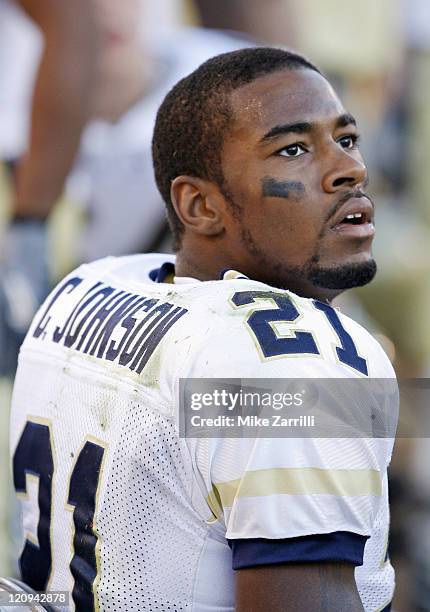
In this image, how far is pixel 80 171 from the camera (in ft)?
12.4

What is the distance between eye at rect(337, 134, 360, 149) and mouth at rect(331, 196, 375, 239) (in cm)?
14

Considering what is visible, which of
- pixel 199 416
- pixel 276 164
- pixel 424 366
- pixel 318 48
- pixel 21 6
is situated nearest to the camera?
pixel 199 416

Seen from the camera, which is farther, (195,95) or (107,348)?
(195,95)

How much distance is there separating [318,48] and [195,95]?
2495 millimetres

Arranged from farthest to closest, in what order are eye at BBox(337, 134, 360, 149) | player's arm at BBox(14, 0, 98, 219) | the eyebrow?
1. player's arm at BBox(14, 0, 98, 219)
2. eye at BBox(337, 134, 360, 149)
3. the eyebrow

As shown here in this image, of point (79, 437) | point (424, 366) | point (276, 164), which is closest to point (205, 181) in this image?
point (276, 164)

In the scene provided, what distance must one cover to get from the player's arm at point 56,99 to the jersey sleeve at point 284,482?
226 cm

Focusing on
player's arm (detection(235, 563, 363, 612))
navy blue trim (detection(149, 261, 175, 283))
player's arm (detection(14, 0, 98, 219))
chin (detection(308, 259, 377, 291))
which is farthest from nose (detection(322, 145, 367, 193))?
player's arm (detection(14, 0, 98, 219))

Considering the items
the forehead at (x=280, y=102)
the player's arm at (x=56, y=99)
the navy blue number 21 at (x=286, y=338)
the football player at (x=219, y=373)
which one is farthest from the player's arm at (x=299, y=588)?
the player's arm at (x=56, y=99)

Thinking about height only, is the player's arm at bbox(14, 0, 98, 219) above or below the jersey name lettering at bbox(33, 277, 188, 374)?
above

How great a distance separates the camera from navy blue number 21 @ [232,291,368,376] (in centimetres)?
154

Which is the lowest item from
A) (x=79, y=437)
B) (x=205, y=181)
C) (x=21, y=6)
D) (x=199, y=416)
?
(x=79, y=437)

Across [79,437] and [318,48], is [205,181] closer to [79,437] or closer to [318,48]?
[79,437]

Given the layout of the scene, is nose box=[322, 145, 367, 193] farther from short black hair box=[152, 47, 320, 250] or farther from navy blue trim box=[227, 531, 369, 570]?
navy blue trim box=[227, 531, 369, 570]
